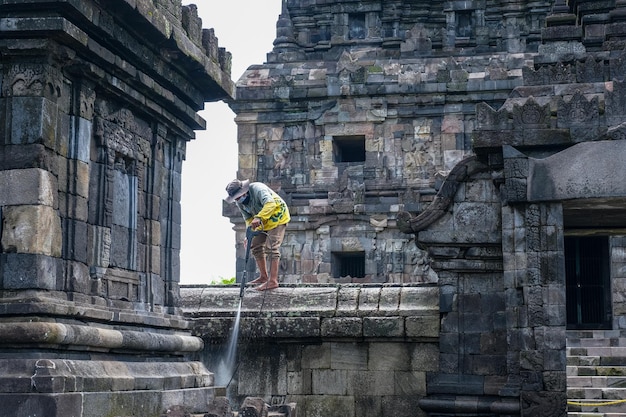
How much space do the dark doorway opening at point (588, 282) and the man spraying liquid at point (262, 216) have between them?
30.7ft

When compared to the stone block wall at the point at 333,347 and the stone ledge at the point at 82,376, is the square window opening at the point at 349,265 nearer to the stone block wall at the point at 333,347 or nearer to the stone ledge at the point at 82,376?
the stone block wall at the point at 333,347

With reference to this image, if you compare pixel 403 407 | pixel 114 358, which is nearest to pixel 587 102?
pixel 403 407

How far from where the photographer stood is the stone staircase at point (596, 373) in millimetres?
15934

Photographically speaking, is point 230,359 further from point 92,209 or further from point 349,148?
point 349,148

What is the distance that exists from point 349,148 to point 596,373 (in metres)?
13.7

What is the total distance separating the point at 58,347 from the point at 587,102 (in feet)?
24.3

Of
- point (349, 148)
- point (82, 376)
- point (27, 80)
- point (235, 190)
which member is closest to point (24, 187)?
point (27, 80)

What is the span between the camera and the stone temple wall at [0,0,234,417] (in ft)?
34.1

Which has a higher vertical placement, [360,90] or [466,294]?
[360,90]

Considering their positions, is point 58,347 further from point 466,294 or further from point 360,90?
point 360,90

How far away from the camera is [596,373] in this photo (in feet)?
59.7

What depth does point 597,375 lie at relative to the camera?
18156mm

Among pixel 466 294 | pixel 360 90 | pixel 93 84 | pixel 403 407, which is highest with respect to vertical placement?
pixel 360 90

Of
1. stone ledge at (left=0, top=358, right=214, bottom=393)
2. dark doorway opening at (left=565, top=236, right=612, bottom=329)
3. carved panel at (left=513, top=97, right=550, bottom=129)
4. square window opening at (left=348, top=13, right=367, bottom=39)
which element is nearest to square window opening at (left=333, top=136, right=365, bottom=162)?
square window opening at (left=348, top=13, right=367, bottom=39)
